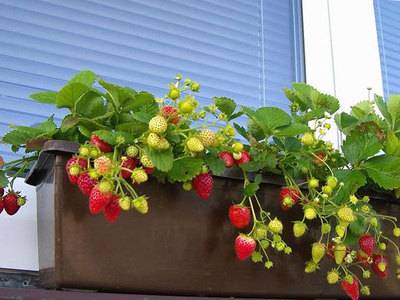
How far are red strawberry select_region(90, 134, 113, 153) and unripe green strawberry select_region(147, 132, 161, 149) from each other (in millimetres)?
61

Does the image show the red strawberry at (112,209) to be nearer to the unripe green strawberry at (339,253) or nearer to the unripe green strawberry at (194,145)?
the unripe green strawberry at (194,145)

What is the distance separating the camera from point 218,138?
30.7 inches

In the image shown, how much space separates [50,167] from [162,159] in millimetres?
162

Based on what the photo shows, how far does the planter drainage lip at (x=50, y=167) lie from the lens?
0.74m

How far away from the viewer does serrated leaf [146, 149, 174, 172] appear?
71 cm

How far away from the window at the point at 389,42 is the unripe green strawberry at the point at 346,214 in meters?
0.89

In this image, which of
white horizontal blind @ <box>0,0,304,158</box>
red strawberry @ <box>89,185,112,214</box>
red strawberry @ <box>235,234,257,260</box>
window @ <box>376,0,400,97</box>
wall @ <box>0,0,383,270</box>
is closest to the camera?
red strawberry @ <box>89,185,112,214</box>

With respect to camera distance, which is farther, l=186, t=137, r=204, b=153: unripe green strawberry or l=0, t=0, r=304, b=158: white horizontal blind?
l=0, t=0, r=304, b=158: white horizontal blind

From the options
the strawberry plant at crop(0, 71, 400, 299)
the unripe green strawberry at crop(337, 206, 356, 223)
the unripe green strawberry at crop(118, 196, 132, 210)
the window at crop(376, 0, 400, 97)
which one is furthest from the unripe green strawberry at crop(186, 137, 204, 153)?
the window at crop(376, 0, 400, 97)

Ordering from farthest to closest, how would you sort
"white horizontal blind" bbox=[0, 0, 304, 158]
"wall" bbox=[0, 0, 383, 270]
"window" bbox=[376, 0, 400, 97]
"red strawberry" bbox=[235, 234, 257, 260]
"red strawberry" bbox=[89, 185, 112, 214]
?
"window" bbox=[376, 0, 400, 97] < "wall" bbox=[0, 0, 383, 270] < "white horizontal blind" bbox=[0, 0, 304, 158] < "red strawberry" bbox=[235, 234, 257, 260] < "red strawberry" bbox=[89, 185, 112, 214]

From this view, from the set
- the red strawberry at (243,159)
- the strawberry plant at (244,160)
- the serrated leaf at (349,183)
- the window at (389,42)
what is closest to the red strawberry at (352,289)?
the strawberry plant at (244,160)

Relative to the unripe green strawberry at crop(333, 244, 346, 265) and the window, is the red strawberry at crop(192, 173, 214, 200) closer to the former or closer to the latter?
the unripe green strawberry at crop(333, 244, 346, 265)

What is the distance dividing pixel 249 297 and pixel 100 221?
246 mm

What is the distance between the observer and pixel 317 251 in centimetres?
84
